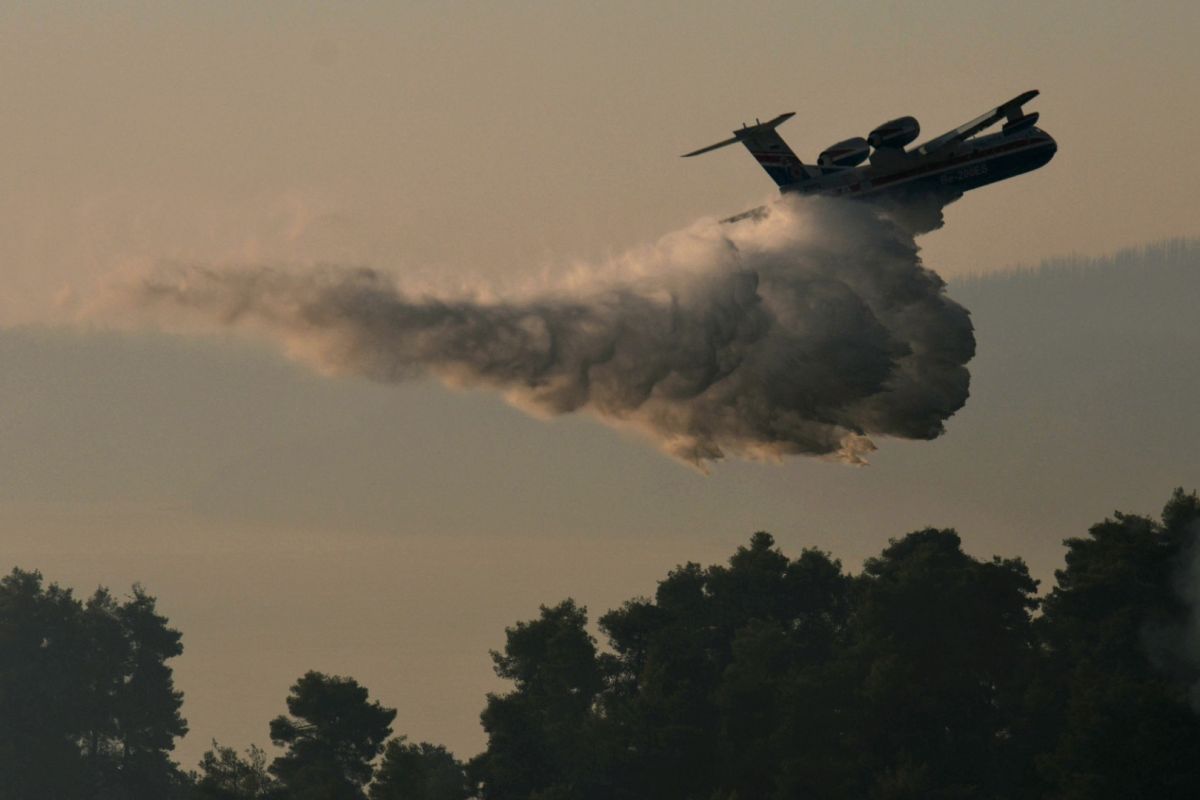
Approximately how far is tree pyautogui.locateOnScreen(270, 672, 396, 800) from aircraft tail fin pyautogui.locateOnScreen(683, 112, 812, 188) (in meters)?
68.0

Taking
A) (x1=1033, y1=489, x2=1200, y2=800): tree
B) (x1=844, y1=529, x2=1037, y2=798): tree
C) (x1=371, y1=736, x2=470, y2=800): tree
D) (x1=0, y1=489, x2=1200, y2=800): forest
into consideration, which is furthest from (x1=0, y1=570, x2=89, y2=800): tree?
(x1=1033, y1=489, x2=1200, y2=800): tree

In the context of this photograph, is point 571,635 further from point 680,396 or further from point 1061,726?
point 680,396

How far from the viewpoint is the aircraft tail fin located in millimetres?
85000

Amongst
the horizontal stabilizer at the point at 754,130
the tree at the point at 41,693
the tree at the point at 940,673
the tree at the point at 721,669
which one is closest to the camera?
the horizontal stabilizer at the point at 754,130

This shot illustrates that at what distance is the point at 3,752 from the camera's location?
182 metres

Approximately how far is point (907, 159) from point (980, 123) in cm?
263

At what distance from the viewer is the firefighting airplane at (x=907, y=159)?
83750mm

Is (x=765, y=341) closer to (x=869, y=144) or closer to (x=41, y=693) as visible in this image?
(x=869, y=144)

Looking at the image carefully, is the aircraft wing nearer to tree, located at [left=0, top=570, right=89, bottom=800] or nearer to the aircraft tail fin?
the aircraft tail fin

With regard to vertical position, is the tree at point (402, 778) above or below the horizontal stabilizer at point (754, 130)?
below

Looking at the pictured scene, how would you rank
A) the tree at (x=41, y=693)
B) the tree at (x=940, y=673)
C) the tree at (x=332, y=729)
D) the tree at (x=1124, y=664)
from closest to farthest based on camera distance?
the tree at (x=1124, y=664) < the tree at (x=940, y=673) < the tree at (x=332, y=729) < the tree at (x=41, y=693)

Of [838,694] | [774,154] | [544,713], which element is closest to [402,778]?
[544,713]

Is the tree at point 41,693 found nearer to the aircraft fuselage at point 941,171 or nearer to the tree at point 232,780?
the tree at point 232,780

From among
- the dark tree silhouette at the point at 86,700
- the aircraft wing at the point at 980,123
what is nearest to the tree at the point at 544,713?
the dark tree silhouette at the point at 86,700
